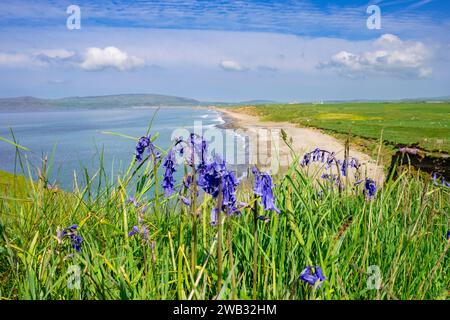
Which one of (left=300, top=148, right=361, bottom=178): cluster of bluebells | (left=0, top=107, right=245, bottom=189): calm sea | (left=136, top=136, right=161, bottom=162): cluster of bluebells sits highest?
(left=136, top=136, right=161, bottom=162): cluster of bluebells

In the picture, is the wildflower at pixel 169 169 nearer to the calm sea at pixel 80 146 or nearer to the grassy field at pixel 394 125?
the calm sea at pixel 80 146

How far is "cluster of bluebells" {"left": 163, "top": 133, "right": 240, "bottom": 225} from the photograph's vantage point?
6.33ft

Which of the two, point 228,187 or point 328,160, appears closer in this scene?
point 228,187

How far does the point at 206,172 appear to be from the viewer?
1961mm

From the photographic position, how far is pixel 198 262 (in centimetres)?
275

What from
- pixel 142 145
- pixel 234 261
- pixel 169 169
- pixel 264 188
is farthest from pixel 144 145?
pixel 264 188

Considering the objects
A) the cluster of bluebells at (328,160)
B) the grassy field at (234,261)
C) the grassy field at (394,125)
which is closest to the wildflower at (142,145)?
the grassy field at (234,261)

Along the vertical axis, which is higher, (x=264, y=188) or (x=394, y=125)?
(x=394, y=125)

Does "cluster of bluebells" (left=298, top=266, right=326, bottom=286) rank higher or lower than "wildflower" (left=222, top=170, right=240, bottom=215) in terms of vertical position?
lower

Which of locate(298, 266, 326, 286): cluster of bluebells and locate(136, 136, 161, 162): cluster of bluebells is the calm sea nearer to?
locate(136, 136, 161, 162): cluster of bluebells

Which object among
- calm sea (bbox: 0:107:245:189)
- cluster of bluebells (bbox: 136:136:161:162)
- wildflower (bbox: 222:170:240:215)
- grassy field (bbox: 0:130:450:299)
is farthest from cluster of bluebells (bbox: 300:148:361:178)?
wildflower (bbox: 222:170:240:215)

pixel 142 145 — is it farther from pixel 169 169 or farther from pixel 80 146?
pixel 80 146
